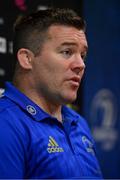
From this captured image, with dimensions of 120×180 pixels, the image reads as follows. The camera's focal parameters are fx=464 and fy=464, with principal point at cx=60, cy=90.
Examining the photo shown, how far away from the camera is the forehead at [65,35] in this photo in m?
1.44

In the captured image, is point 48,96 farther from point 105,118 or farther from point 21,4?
point 105,118

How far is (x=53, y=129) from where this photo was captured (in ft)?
4.61

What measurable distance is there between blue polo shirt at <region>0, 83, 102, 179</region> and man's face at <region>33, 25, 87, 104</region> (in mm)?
73

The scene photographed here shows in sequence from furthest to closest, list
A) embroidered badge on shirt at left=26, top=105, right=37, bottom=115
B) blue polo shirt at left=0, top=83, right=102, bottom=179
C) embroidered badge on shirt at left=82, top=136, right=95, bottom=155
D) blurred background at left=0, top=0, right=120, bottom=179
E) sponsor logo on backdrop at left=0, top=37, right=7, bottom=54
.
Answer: blurred background at left=0, top=0, right=120, bottom=179, sponsor logo on backdrop at left=0, top=37, right=7, bottom=54, embroidered badge on shirt at left=82, top=136, right=95, bottom=155, embroidered badge on shirt at left=26, top=105, right=37, bottom=115, blue polo shirt at left=0, top=83, right=102, bottom=179

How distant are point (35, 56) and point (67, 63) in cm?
11

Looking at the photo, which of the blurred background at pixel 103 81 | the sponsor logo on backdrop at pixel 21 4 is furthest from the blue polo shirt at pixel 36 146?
the blurred background at pixel 103 81

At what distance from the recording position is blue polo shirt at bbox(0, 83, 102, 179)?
1.26 meters

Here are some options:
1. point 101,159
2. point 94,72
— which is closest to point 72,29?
point 94,72

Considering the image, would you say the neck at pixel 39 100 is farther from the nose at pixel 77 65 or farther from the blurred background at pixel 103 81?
the blurred background at pixel 103 81

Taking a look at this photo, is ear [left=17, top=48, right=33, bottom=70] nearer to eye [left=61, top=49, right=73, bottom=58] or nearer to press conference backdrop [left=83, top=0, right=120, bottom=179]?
eye [left=61, top=49, right=73, bottom=58]

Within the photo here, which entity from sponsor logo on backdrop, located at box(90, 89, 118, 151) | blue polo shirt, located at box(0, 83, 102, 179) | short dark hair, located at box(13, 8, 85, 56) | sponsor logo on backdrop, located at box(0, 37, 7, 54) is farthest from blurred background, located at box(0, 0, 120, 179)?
blue polo shirt, located at box(0, 83, 102, 179)

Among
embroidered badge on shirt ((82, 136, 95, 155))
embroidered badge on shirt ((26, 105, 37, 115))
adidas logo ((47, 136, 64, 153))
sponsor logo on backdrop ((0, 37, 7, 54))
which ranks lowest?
embroidered badge on shirt ((82, 136, 95, 155))

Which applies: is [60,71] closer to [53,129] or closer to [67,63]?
[67,63]

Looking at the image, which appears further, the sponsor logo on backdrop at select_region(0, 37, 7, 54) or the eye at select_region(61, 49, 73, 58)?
the sponsor logo on backdrop at select_region(0, 37, 7, 54)
